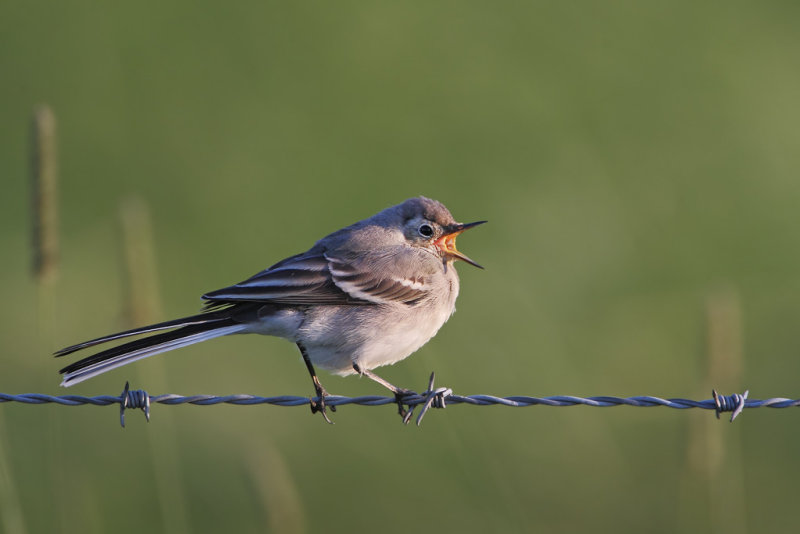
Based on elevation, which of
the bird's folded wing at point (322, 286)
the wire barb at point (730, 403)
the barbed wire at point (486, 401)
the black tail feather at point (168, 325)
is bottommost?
the wire barb at point (730, 403)

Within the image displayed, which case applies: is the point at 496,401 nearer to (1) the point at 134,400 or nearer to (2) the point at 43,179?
(1) the point at 134,400

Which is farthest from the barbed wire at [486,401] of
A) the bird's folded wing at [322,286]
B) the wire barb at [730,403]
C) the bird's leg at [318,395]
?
the bird's folded wing at [322,286]

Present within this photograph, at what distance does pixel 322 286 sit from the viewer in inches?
241

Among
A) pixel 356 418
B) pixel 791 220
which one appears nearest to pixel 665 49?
pixel 791 220

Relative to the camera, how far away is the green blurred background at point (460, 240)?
29.1 ft

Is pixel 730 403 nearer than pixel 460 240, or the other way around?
pixel 730 403

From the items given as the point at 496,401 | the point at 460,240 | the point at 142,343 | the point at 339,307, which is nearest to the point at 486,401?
the point at 496,401

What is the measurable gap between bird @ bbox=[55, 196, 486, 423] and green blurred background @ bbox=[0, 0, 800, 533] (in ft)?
1.29

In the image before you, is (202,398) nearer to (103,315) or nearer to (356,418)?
(356,418)

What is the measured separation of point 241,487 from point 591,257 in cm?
573

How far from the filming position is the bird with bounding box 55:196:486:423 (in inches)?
227

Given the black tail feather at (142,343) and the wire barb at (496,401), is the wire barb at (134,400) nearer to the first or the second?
the wire barb at (496,401)

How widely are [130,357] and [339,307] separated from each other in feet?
4.42

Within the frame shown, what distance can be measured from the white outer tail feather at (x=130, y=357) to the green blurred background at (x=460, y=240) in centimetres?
30
